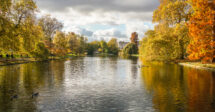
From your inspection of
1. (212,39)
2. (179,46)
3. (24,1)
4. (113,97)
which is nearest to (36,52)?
(24,1)

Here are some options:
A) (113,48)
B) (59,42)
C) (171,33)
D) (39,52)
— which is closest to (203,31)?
(171,33)

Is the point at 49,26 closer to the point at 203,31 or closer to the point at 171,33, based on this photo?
the point at 171,33

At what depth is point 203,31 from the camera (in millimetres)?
35375

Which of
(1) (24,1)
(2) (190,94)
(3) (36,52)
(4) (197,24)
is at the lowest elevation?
(2) (190,94)

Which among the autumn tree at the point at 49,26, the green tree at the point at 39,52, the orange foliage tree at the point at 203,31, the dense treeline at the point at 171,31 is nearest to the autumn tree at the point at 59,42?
the autumn tree at the point at 49,26

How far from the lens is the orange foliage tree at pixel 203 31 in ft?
114

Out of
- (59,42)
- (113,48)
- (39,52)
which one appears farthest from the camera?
(113,48)

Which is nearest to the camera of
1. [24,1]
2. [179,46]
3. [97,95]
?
[97,95]

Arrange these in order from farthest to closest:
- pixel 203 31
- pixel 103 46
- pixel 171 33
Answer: pixel 103 46 < pixel 171 33 < pixel 203 31

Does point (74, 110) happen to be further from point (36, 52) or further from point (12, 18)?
point (36, 52)

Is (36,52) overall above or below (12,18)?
below

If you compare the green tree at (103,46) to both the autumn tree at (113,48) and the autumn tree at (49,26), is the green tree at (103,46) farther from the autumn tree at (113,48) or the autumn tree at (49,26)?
the autumn tree at (49,26)

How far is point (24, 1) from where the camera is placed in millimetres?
39688

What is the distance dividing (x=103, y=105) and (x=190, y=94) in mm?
6805
